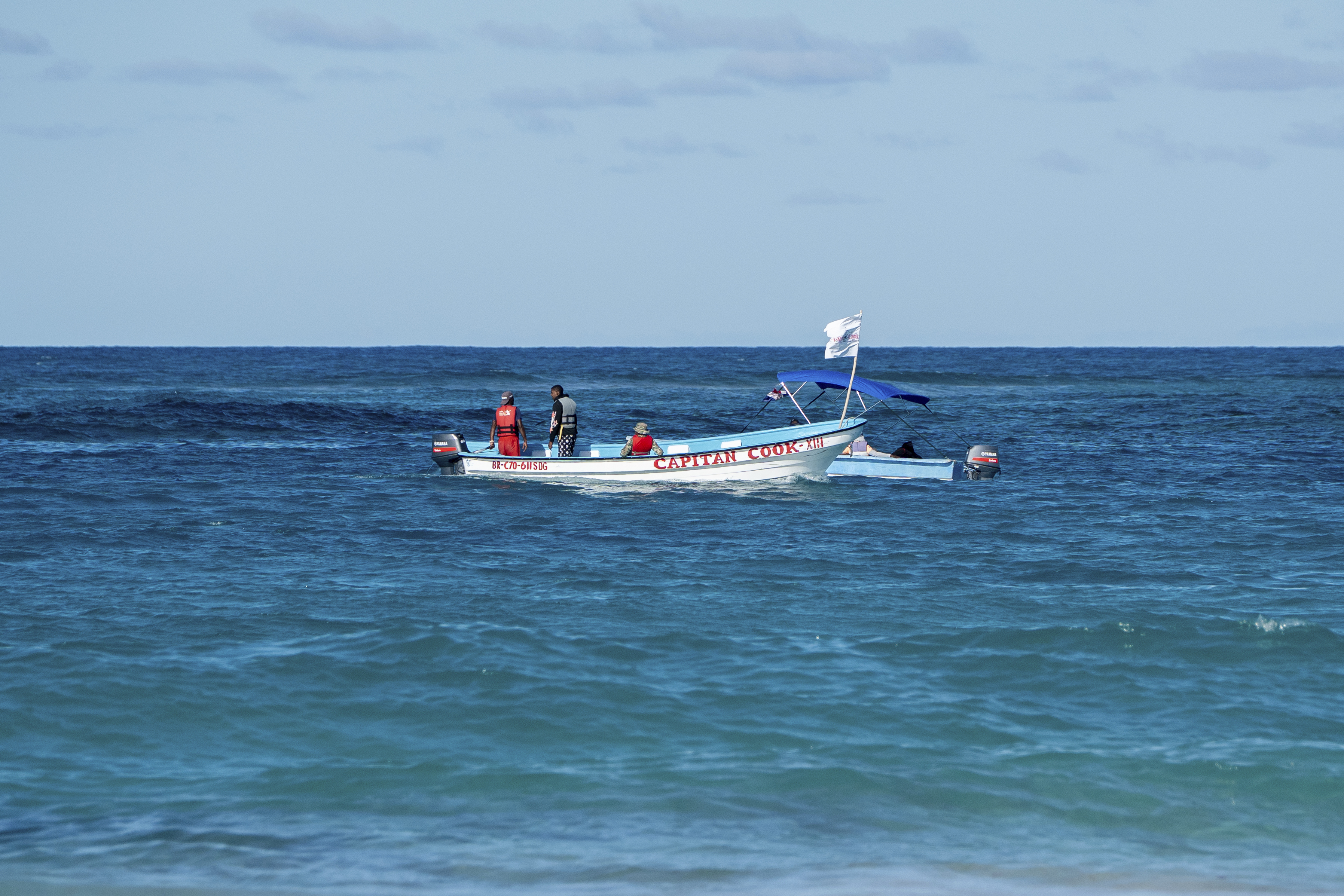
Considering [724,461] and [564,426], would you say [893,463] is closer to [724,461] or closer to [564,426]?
[724,461]

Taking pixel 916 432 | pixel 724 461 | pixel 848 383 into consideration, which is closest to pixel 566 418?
pixel 724 461

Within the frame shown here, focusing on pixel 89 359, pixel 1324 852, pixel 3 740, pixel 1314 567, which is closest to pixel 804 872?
pixel 1324 852

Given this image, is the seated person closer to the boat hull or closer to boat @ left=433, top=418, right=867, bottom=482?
the boat hull

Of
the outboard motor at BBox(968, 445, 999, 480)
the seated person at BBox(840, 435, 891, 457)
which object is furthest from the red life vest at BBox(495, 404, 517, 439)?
the outboard motor at BBox(968, 445, 999, 480)

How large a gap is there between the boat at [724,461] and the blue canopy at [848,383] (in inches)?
27.0

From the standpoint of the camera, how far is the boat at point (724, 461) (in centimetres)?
2441

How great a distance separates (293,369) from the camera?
9775 centimetres

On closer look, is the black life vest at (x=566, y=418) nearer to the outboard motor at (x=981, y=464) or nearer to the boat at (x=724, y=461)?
the boat at (x=724, y=461)

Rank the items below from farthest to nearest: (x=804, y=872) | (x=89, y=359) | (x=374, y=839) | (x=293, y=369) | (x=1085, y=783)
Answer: (x=89, y=359) < (x=293, y=369) < (x=1085, y=783) < (x=374, y=839) < (x=804, y=872)

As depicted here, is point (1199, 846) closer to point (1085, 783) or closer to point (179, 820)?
point (1085, 783)

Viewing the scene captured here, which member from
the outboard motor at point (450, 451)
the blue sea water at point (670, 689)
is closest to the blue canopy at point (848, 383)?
the blue sea water at point (670, 689)

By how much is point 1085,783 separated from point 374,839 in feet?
15.7

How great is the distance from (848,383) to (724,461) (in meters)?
3.01
